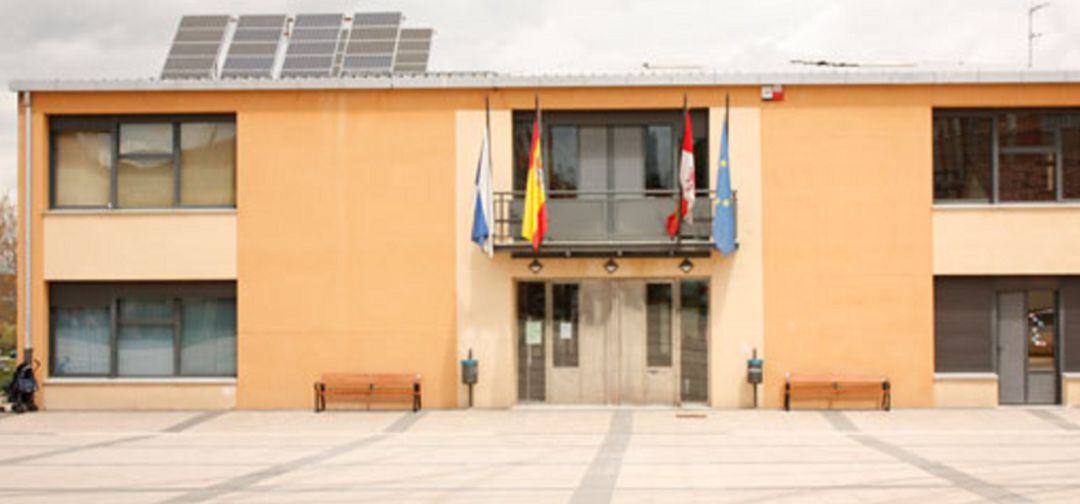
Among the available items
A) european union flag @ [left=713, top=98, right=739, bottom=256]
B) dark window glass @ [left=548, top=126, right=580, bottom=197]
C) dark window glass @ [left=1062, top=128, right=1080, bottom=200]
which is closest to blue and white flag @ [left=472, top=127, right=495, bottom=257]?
dark window glass @ [left=548, top=126, right=580, bottom=197]

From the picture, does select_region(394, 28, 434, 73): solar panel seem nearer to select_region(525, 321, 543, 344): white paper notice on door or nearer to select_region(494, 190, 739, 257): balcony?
select_region(494, 190, 739, 257): balcony

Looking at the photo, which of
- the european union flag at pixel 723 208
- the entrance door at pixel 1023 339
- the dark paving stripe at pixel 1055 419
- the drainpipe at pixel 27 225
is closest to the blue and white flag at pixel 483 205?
the european union flag at pixel 723 208

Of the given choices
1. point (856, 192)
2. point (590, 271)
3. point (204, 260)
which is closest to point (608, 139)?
point (590, 271)

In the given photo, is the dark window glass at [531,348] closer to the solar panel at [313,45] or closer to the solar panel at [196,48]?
the solar panel at [313,45]

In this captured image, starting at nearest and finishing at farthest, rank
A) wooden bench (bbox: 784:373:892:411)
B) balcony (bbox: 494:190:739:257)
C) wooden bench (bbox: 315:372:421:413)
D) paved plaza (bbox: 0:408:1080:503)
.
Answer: paved plaza (bbox: 0:408:1080:503) < balcony (bbox: 494:190:739:257) < wooden bench (bbox: 784:373:892:411) < wooden bench (bbox: 315:372:421:413)

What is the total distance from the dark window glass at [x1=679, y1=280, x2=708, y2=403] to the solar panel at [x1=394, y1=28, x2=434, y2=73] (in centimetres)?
685

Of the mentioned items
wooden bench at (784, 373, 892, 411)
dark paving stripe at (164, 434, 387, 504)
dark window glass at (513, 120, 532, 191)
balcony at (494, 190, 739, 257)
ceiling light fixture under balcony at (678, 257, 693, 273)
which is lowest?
dark paving stripe at (164, 434, 387, 504)

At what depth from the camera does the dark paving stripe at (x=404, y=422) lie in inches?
803

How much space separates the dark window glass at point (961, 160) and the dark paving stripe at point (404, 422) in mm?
10866

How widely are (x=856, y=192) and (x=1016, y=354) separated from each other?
4497 millimetres

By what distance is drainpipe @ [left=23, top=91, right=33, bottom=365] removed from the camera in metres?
23.2

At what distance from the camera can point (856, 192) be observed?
74.2 ft

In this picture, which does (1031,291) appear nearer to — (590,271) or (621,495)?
(590,271)

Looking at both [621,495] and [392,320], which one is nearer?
[621,495]
